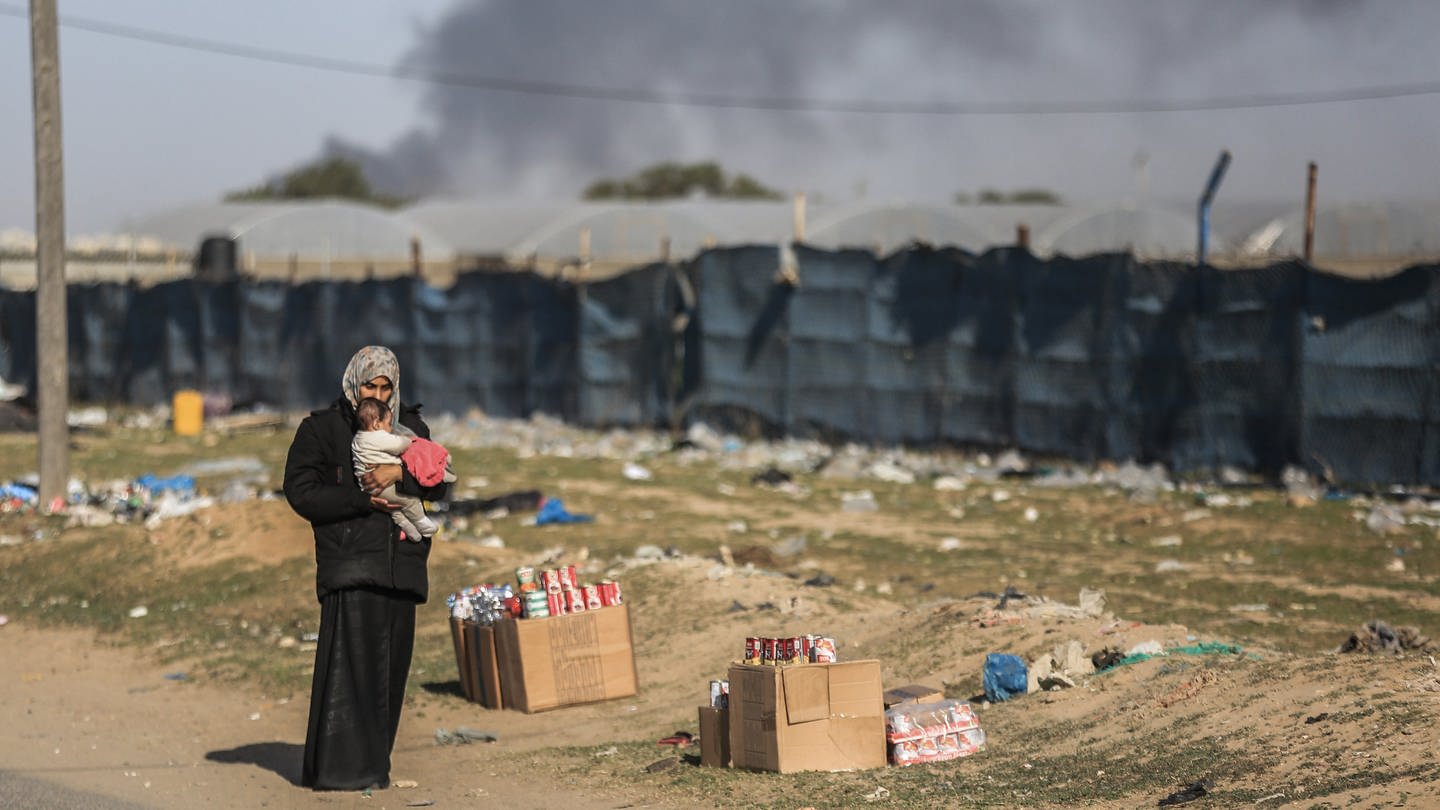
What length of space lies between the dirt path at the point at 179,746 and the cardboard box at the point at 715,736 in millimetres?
524

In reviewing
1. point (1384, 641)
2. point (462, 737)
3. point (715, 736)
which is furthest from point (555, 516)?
point (1384, 641)

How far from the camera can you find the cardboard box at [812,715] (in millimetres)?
6520

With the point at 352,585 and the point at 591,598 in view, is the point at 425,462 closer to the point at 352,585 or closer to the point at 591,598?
the point at 352,585

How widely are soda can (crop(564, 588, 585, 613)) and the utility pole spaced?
791 cm

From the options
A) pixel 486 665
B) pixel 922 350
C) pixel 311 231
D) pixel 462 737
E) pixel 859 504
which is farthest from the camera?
pixel 311 231

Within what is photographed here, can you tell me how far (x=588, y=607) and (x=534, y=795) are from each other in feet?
5.92

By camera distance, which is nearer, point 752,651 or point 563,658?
point 752,651

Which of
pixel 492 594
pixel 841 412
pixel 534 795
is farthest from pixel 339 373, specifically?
pixel 534 795

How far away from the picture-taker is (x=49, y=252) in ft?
47.5

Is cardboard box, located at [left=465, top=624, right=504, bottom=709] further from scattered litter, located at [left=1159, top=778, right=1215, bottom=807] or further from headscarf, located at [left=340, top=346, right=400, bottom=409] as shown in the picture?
scattered litter, located at [left=1159, top=778, right=1215, bottom=807]

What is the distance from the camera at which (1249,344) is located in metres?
15.8

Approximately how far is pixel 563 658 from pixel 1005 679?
2.22 m

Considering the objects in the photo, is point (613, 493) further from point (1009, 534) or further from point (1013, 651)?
point (1013, 651)

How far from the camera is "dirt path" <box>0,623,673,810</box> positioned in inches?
263
